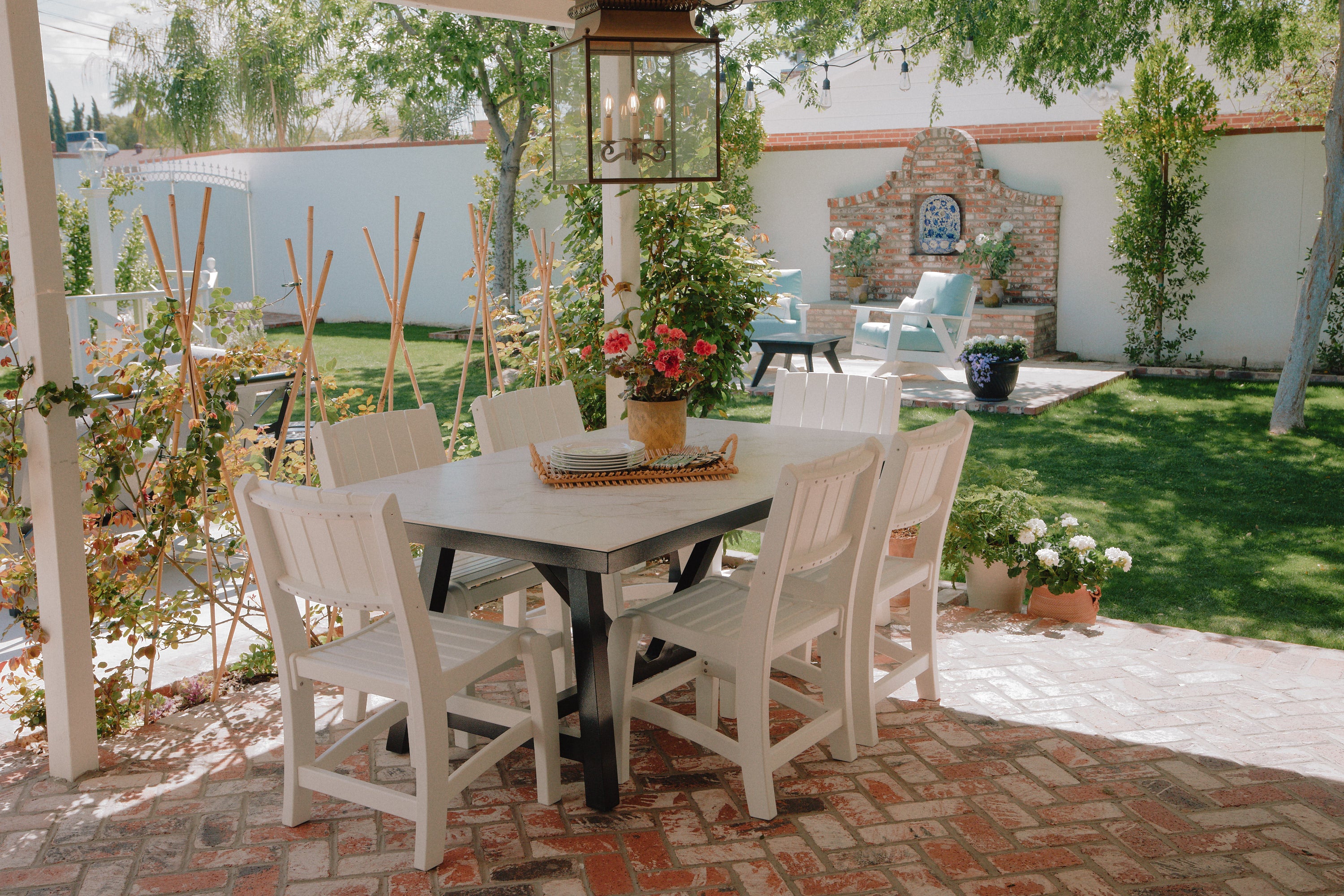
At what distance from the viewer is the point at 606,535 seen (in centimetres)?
252

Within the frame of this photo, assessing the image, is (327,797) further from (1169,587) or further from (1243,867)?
(1169,587)

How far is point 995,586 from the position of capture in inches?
168

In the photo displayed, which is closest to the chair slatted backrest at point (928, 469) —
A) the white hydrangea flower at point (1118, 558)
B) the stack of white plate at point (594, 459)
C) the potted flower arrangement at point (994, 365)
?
the stack of white plate at point (594, 459)

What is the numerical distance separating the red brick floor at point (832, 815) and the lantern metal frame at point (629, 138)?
5.08ft

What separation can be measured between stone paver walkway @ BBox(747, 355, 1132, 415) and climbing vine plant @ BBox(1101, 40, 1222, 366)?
1.76 feet

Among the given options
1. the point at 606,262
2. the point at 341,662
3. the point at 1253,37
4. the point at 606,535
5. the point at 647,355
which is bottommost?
the point at 341,662

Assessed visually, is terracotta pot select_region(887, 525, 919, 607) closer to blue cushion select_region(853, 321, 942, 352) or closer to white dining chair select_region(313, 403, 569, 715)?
white dining chair select_region(313, 403, 569, 715)

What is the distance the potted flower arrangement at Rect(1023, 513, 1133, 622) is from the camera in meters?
4.04

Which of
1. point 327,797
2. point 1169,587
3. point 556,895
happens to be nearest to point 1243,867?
point 556,895

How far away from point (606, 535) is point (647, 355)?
83 cm

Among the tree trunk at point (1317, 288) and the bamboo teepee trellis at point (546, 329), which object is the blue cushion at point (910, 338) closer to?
the tree trunk at point (1317, 288)

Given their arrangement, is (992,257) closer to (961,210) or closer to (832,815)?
(961,210)

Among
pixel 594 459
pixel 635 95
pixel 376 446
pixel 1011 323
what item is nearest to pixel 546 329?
pixel 376 446

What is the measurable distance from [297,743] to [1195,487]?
534 centimetres
